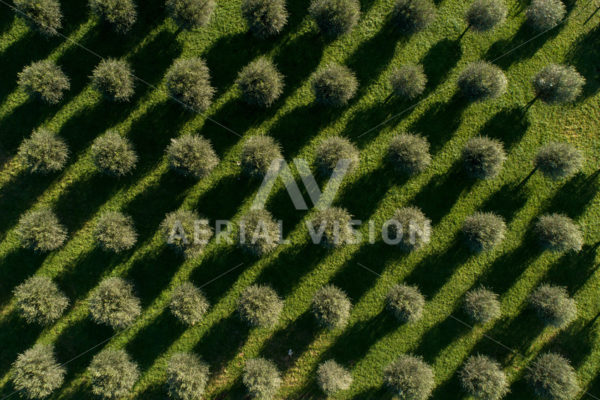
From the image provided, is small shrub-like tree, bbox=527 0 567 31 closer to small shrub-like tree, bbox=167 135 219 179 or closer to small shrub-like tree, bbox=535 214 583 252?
small shrub-like tree, bbox=535 214 583 252

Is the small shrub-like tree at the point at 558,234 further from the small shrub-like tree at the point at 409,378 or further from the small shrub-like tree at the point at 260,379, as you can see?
the small shrub-like tree at the point at 260,379

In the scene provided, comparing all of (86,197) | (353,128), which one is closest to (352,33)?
(353,128)

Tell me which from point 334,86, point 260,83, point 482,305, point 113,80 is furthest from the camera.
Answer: point 482,305

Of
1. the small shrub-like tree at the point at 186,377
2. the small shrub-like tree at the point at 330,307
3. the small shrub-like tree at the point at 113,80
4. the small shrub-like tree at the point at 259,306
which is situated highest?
the small shrub-like tree at the point at 113,80

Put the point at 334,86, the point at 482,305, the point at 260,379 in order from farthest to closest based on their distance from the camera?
the point at 482,305 → the point at 260,379 → the point at 334,86

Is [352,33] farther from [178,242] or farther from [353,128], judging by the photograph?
[178,242]

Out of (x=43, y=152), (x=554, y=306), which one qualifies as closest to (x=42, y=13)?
(x=43, y=152)

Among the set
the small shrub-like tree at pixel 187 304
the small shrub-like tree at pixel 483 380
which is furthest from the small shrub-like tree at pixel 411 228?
the small shrub-like tree at pixel 187 304

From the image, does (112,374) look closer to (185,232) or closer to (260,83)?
(185,232)
